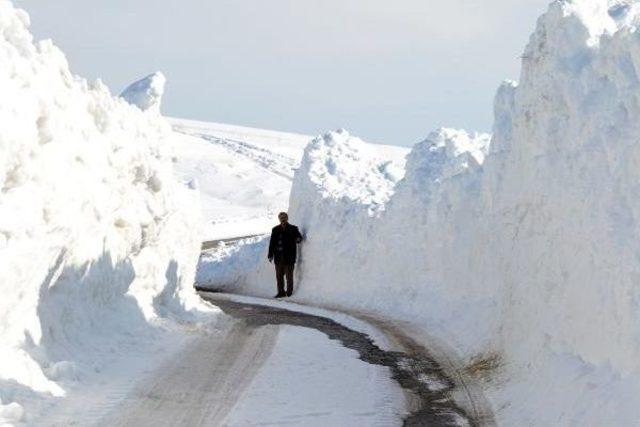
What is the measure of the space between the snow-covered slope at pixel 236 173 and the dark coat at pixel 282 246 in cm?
2056

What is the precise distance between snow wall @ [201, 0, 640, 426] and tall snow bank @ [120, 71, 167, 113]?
21.1ft

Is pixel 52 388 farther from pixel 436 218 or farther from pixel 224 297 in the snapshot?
pixel 224 297

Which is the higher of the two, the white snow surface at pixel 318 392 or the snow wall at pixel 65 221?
the snow wall at pixel 65 221

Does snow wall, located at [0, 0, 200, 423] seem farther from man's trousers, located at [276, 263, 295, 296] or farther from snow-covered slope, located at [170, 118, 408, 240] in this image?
snow-covered slope, located at [170, 118, 408, 240]

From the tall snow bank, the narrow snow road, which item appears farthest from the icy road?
the tall snow bank

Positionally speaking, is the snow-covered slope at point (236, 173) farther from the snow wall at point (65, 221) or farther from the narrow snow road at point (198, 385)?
the narrow snow road at point (198, 385)

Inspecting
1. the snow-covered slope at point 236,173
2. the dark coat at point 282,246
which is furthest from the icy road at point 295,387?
the snow-covered slope at point 236,173

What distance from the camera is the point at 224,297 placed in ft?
78.9

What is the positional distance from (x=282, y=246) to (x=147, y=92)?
9.19m

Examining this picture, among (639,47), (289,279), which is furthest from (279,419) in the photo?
(289,279)

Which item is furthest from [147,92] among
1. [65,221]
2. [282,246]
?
[282,246]

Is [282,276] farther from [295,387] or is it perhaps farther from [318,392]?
[318,392]

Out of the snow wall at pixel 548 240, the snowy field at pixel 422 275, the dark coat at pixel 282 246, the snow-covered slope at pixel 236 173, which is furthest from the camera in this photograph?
the snow-covered slope at pixel 236 173

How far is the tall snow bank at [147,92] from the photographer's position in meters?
18.2
